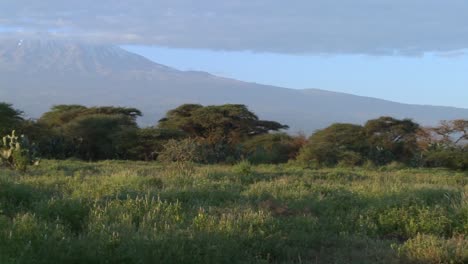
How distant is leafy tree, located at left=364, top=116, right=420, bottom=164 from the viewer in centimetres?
2483

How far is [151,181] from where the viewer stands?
404 inches

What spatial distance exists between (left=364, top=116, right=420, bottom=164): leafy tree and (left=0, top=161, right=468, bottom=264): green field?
15.6 m

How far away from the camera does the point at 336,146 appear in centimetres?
2361

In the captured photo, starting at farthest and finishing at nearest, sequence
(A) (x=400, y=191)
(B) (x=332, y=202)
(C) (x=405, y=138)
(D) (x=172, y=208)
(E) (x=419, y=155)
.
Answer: (C) (x=405, y=138), (E) (x=419, y=155), (A) (x=400, y=191), (B) (x=332, y=202), (D) (x=172, y=208)

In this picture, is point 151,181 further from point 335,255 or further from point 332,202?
point 335,255

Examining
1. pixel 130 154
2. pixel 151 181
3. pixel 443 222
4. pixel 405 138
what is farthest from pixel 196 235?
pixel 405 138

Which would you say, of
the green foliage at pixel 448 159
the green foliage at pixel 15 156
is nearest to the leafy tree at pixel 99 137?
the green foliage at pixel 15 156

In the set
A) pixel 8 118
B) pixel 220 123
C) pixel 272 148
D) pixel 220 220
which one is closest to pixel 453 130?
pixel 272 148

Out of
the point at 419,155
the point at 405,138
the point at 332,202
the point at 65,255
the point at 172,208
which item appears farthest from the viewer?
the point at 405,138

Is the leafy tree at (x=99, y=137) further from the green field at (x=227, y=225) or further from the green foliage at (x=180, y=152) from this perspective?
the green field at (x=227, y=225)

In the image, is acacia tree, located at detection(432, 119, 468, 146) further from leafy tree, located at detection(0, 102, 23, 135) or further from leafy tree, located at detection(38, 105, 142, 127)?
leafy tree, located at detection(0, 102, 23, 135)

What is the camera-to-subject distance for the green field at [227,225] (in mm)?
5379

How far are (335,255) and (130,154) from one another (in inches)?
739

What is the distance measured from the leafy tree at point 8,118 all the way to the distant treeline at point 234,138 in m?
0.03
